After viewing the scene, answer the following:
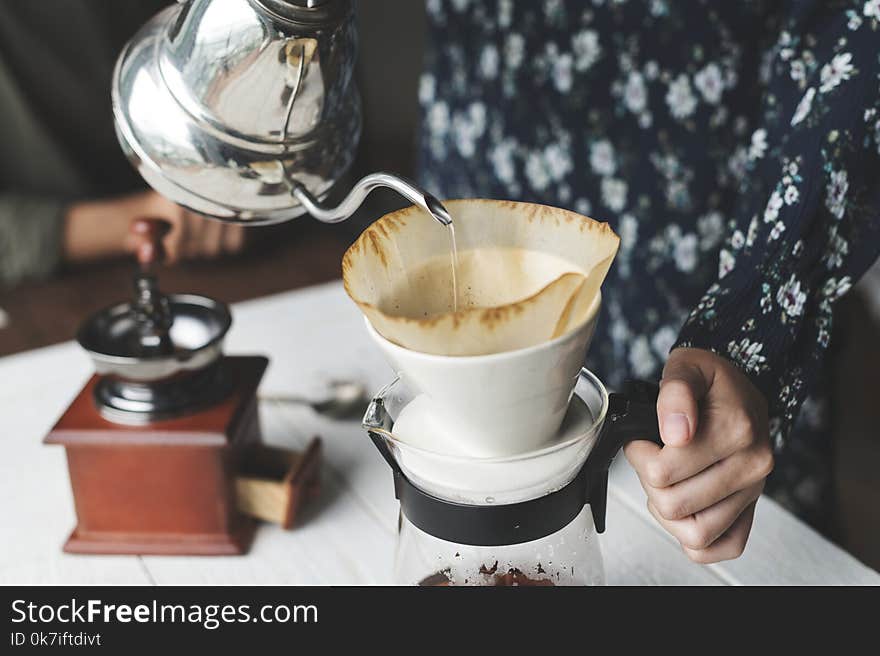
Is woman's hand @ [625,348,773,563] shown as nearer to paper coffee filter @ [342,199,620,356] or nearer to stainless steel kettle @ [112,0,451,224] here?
paper coffee filter @ [342,199,620,356]

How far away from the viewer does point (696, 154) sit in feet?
3.85

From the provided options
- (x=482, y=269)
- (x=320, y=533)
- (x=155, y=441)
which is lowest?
(x=320, y=533)

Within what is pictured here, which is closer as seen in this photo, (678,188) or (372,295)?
(372,295)

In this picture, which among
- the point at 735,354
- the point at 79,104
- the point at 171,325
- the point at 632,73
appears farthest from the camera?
the point at 79,104

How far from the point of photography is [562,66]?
128 centimetres

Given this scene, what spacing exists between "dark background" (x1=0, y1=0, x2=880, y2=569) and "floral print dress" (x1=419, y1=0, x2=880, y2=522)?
9.5 inches

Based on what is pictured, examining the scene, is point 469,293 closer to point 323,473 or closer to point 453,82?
point 323,473

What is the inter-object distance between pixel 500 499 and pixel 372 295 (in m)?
0.16

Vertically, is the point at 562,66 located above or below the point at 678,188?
above

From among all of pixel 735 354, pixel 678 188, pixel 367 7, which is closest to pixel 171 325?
pixel 735 354

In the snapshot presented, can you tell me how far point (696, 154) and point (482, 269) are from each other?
0.67 m

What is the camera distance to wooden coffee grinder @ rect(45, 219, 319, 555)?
84 centimetres

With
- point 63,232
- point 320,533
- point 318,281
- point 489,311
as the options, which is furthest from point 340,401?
point 63,232

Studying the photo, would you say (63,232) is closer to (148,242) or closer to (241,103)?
(148,242)
